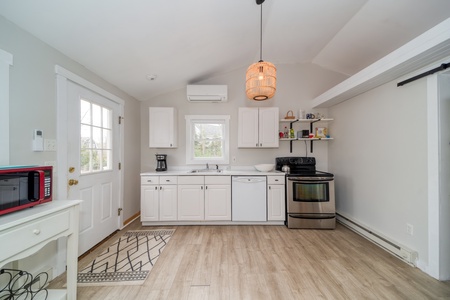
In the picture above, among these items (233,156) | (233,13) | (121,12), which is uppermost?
(233,13)

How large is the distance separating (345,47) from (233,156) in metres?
2.70

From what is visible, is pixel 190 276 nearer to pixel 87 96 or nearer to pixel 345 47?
pixel 87 96

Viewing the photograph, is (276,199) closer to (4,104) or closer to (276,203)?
(276,203)

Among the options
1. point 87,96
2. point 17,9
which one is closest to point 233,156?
point 87,96

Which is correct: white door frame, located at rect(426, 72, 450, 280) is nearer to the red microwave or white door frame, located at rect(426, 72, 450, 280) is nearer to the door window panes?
the red microwave

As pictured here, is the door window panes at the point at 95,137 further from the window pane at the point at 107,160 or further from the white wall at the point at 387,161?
the white wall at the point at 387,161

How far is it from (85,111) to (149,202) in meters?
1.66

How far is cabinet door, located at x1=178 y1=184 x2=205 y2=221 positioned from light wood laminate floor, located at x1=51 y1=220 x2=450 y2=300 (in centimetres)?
38

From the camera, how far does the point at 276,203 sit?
2998mm

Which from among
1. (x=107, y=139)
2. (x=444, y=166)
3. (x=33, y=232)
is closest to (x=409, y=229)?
(x=444, y=166)

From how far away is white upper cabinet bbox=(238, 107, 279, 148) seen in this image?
3319 millimetres

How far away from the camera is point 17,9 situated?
4.43 ft

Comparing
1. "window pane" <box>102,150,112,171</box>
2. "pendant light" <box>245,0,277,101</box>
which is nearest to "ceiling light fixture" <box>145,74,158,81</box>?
"window pane" <box>102,150,112,171</box>

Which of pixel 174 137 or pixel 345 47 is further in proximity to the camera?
pixel 174 137
